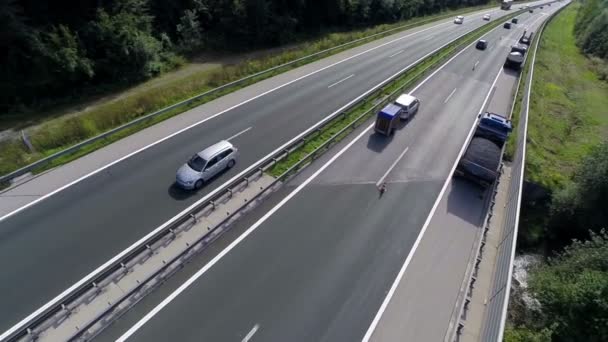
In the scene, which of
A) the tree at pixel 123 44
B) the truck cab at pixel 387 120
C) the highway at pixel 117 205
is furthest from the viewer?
the tree at pixel 123 44

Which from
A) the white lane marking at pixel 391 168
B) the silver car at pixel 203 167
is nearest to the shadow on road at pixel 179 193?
the silver car at pixel 203 167

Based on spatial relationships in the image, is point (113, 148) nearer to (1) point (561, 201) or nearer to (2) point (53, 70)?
(2) point (53, 70)

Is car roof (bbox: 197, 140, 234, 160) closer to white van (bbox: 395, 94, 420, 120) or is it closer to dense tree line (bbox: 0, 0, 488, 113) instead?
white van (bbox: 395, 94, 420, 120)

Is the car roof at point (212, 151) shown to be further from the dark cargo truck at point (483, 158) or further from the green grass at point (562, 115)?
the green grass at point (562, 115)

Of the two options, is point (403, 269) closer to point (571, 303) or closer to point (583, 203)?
point (571, 303)

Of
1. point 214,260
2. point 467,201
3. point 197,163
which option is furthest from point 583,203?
point 197,163

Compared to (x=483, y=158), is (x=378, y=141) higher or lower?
lower
